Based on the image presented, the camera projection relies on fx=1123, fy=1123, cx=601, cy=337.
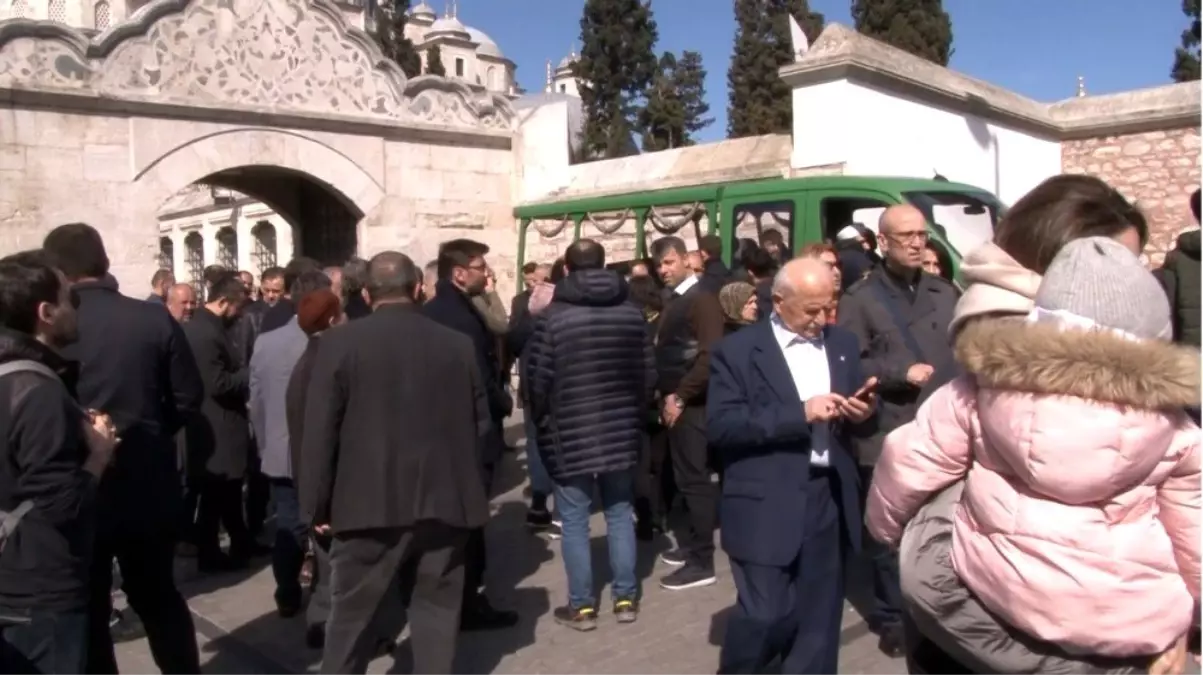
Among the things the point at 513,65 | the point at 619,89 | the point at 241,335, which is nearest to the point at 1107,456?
the point at 241,335

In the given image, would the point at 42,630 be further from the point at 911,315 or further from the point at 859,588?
the point at 859,588

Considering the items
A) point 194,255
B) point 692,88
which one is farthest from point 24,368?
point 692,88

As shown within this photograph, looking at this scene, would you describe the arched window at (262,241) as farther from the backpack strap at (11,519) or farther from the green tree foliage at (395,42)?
the backpack strap at (11,519)

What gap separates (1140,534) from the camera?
224 cm

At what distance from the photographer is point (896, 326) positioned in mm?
4996

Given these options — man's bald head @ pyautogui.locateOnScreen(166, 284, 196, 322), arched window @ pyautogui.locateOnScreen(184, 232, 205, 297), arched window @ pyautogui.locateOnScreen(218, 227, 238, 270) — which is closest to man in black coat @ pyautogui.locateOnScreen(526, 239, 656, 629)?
man's bald head @ pyautogui.locateOnScreen(166, 284, 196, 322)

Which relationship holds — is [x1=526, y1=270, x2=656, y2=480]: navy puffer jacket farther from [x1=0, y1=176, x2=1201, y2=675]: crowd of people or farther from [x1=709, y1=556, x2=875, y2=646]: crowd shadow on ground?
[x1=709, y1=556, x2=875, y2=646]: crowd shadow on ground

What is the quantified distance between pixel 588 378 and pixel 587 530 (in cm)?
82

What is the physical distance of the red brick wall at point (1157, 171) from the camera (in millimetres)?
13594

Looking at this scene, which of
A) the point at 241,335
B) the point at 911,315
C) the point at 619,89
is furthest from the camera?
the point at 619,89

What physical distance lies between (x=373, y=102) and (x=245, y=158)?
170 cm

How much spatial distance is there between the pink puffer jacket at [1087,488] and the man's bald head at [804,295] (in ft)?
5.78

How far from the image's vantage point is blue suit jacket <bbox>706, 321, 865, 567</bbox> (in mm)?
4090

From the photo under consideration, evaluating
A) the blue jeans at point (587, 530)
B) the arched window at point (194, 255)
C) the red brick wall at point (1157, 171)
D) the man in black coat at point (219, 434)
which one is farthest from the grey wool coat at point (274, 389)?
the arched window at point (194, 255)
